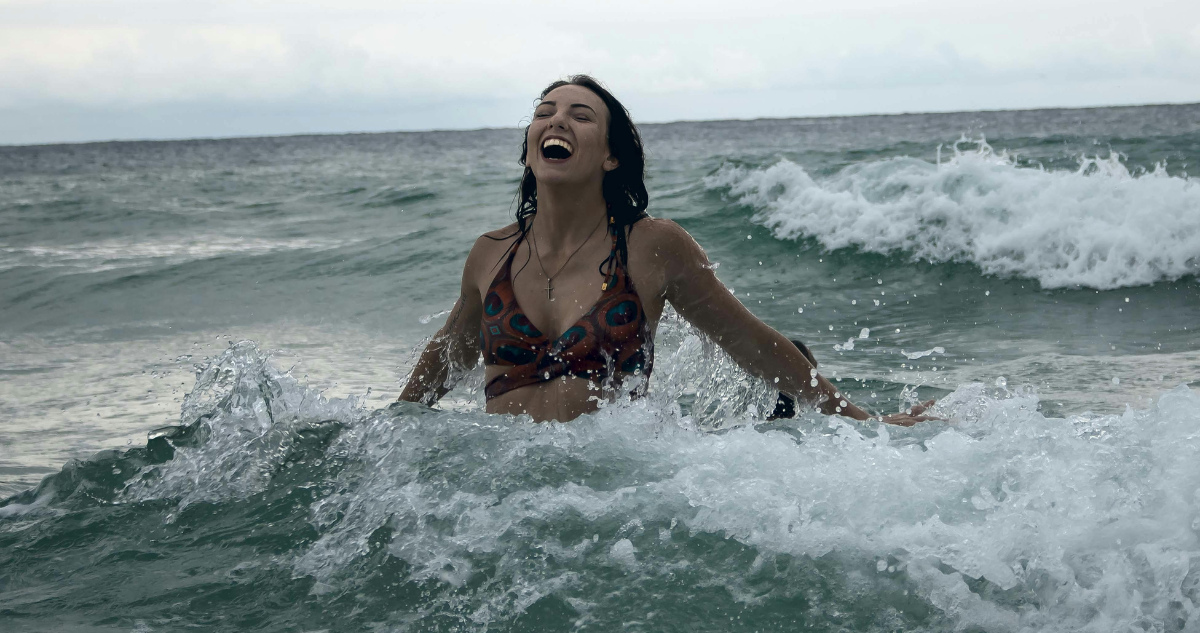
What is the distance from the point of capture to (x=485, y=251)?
137 inches

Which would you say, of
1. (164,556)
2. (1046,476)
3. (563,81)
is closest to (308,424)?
(164,556)

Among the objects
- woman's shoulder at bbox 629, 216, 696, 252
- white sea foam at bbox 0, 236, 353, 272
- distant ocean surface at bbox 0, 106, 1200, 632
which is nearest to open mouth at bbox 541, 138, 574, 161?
woman's shoulder at bbox 629, 216, 696, 252

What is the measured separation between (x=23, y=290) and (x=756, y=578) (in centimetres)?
878

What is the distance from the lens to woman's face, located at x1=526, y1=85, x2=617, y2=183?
3.16 m

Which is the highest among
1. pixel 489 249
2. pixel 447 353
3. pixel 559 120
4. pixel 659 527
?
pixel 559 120

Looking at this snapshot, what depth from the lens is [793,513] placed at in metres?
2.61

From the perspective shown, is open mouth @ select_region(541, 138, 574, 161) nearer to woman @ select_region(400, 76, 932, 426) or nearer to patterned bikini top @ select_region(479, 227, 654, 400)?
woman @ select_region(400, 76, 932, 426)

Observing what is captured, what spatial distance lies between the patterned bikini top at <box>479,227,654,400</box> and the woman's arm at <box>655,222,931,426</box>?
0.15 m

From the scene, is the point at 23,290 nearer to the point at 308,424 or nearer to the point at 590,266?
the point at 308,424

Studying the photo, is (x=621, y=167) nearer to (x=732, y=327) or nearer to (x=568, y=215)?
(x=568, y=215)

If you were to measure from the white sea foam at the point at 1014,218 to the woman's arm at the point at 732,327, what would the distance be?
5.26 metres

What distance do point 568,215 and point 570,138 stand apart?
261mm

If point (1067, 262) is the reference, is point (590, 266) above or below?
above

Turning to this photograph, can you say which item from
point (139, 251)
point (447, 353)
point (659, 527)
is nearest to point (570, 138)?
point (447, 353)
